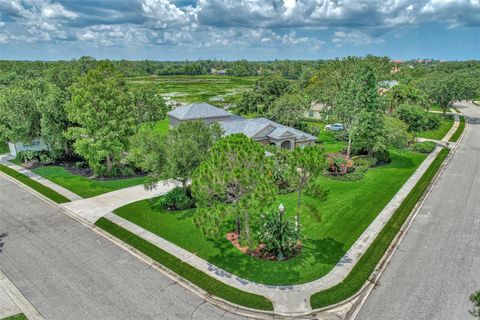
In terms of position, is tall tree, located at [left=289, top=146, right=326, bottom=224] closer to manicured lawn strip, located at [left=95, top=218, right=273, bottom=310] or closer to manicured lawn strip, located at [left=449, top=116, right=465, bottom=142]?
manicured lawn strip, located at [left=95, top=218, right=273, bottom=310]

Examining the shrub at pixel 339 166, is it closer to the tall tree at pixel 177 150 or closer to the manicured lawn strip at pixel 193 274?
the tall tree at pixel 177 150

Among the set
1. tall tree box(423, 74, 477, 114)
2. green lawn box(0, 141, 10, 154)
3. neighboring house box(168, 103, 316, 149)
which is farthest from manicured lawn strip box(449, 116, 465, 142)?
green lawn box(0, 141, 10, 154)

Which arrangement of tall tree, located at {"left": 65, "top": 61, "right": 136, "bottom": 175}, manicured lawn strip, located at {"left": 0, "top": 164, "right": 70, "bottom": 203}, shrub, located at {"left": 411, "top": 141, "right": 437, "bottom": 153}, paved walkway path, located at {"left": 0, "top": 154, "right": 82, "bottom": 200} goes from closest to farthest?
manicured lawn strip, located at {"left": 0, "top": 164, "right": 70, "bottom": 203} → paved walkway path, located at {"left": 0, "top": 154, "right": 82, "bottom": 200} → tall tree, located at {"left": 65, "top": 61, "right": 136, "bottom": 175} → shrub, located at {"left": 411, "top": 141, "right": 437, "bottom": 153}

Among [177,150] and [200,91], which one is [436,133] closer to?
[177,150]

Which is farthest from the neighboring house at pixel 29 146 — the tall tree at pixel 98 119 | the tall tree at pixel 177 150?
the tall tree at pixel 177 150

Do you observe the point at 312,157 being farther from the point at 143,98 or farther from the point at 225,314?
the point at 143,98
